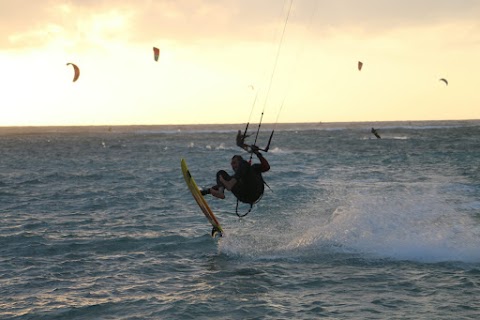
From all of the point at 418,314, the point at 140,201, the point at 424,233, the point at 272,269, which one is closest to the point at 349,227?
the point at 424,233

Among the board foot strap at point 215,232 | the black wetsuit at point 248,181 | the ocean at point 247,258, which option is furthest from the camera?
the board foot strap at point 215,232

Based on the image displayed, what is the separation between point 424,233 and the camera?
1148cm

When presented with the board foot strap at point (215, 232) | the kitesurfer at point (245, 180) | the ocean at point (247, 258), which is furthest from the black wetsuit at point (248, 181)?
the board foot strap at point (215, 232)

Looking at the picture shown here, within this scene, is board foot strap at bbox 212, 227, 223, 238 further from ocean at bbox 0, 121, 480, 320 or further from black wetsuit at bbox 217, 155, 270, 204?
black wetsuit at bbox 217, 155, 270, 204

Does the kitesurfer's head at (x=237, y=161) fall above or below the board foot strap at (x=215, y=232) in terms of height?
above

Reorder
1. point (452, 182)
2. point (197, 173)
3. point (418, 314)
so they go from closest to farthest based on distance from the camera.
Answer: point (418, 314) < point (452, 182) < point (197, 173)

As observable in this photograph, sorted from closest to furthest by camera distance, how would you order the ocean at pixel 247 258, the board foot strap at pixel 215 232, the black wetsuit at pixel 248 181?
the ocean at pixel 247 258 < the black wetsuit at pixel 248 181 < the board foot strap at pixel 215 232

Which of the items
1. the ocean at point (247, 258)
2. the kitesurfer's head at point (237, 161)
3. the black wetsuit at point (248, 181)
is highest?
the kitesurfer's head at point (237, 161)

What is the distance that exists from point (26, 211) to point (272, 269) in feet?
33.8

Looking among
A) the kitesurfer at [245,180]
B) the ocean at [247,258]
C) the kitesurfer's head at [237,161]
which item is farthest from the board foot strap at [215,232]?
the kitesurfer's head at [237,161]

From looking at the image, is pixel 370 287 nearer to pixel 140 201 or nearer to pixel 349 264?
pixel 349 264

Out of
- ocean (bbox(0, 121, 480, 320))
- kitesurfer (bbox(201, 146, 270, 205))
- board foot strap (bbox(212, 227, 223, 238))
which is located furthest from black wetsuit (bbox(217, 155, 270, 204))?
board foot strap (bbox(212, 227, 223, 238))

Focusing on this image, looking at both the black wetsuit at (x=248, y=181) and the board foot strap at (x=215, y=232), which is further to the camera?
the board foot strap at (x=215, y=232)

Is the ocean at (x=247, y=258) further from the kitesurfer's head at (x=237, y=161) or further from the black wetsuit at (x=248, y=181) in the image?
the kitesurfer's head at (x=237, y=161)
